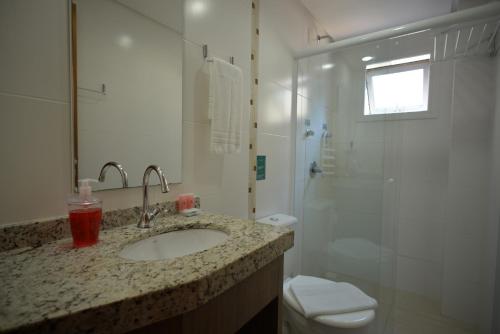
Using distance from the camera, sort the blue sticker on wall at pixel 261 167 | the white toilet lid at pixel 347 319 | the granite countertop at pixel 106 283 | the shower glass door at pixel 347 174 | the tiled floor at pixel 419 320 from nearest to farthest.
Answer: the granite countertop at pixel 106 283, the white toilet lid at pixel 347 319, the blue sticker on wall at pixel 261 167, the tiled floor at pixel 419 320, the shower glass door at pixel 347 174

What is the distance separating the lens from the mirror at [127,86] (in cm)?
74

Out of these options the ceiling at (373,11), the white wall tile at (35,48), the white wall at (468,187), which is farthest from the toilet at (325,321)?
the ceiling at (373,11)

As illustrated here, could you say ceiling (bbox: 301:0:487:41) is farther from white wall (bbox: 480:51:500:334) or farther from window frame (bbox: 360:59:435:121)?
white wall (bbox: 480:51:500:334)

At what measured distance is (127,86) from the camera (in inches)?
33.9

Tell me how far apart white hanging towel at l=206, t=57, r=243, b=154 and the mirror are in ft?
0.50

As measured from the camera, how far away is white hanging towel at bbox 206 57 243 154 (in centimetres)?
111

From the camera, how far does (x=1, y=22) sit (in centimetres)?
58

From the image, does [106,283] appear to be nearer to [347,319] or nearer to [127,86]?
[127,86]

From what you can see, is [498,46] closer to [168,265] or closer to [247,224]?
[247,224]

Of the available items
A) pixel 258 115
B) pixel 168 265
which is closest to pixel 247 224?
pixel 168 265

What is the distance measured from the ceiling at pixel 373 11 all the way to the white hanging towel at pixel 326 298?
2028 millimetres

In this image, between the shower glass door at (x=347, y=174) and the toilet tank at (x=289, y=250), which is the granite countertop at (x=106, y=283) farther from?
the shower glass door at (x=347, y=174)

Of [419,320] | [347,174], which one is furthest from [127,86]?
[419,320]

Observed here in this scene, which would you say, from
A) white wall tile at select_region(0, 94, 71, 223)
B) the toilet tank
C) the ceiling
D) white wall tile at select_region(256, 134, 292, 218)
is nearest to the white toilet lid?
the toilet tank
